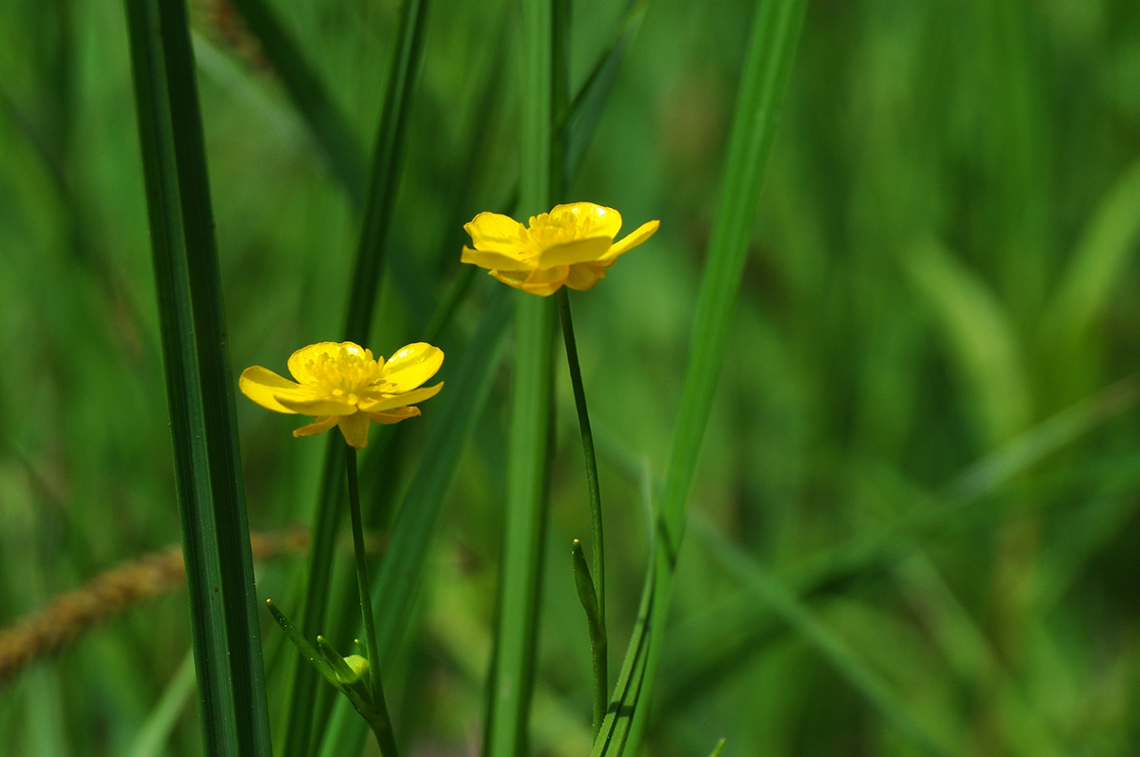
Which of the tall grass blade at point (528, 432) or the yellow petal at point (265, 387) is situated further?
the tall grass blade at point (528, 432)

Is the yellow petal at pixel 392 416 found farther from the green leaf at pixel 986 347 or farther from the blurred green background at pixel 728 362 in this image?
the green leaf at pixel 986 347

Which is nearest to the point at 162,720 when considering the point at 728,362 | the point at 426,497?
the point at 426,497

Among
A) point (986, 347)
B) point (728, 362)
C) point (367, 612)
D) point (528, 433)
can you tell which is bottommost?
point (367, 612)

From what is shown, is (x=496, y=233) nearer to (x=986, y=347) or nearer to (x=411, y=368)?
(x=411, y=368)

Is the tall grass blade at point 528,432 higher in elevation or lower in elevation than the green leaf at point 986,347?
lower

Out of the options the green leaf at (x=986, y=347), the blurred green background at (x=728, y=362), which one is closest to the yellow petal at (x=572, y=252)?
the blurred green background at (x=728, y=362)

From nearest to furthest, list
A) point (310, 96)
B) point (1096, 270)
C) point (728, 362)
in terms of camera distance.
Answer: point (310, 96)
point (1096, 270)
point (728, 362)

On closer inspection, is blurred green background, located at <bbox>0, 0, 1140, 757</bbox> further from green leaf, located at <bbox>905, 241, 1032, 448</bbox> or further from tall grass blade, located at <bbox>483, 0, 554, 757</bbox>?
tall grass blade, located at <bbox>483, 0, 554, 757</bbox>
